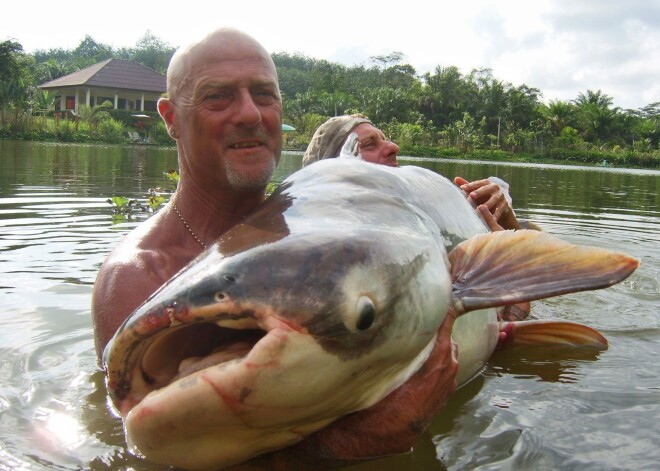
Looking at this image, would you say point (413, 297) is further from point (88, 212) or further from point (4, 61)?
point (4, 61)

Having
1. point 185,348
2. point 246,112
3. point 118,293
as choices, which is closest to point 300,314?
point 185,348

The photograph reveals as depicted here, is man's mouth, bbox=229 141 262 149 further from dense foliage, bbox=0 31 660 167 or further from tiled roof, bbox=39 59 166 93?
tiled roof, bbox=39 59 166 93

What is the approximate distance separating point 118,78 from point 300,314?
52.9 metres

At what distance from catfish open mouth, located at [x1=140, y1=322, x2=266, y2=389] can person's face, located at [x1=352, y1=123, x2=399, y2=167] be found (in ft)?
9.80

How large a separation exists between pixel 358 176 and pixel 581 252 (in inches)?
30.0

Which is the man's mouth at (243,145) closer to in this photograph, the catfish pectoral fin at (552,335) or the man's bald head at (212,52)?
the man's bald head at (212,52)

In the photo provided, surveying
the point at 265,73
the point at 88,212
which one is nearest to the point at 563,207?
the point at 88,212

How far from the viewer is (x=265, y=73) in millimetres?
2877

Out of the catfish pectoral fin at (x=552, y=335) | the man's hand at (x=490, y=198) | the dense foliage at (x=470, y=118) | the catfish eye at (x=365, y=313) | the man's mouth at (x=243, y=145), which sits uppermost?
the dense foliage at (x=470, y=118)

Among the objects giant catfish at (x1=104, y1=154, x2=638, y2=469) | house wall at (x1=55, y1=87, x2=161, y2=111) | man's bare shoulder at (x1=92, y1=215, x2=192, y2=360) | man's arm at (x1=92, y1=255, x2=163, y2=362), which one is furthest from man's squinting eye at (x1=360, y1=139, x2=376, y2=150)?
house wall at (x1=55, y1=87, x2=161, y2=111)

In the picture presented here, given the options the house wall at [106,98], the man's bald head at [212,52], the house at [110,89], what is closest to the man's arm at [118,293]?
the man's bald head at [212,52]

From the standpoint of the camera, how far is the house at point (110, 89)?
162 ft

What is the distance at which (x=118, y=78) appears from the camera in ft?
167

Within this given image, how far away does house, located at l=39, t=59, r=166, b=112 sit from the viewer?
4928 centimetres
